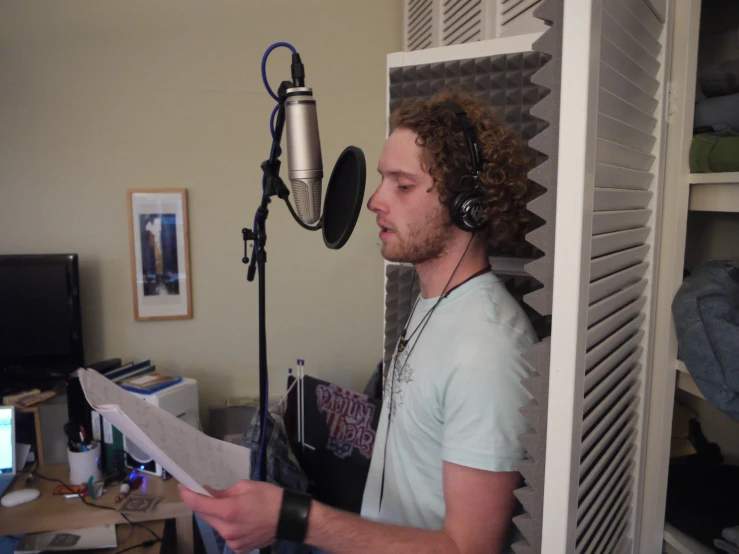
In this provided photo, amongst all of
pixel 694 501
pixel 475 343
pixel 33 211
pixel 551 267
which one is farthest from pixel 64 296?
pixel 694 501

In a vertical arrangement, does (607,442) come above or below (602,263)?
below

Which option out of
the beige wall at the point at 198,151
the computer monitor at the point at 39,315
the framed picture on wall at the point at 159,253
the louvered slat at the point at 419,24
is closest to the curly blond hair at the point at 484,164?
the louvered slat at the point at 419,24

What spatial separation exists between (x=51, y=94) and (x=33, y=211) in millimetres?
474

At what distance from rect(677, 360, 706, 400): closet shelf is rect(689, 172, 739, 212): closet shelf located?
11.1 inches

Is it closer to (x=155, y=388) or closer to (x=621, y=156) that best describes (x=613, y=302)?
(x=621, y=156)

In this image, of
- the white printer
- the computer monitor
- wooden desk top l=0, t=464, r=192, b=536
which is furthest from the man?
the computer monitor

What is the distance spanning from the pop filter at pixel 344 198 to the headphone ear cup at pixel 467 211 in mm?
216

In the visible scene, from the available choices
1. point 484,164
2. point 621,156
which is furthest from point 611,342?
point 484,164

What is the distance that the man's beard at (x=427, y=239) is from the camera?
1072 mm

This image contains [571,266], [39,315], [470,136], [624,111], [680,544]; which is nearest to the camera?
[571,266]

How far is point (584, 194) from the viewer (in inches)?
22.9

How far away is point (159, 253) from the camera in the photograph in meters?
2.22

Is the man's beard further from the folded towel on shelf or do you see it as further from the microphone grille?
the folded towel on shelf

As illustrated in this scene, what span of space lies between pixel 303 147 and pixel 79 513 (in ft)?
4.79
